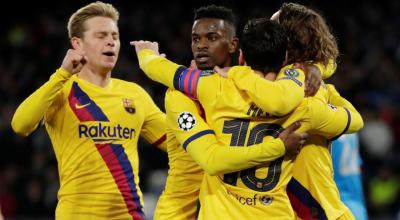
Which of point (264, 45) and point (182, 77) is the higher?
point (264, 45)

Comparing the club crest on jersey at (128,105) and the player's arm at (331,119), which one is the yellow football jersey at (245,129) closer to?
the player's arm at (331,119)

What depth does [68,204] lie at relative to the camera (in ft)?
17.2

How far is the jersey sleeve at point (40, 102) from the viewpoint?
4902 millimetres

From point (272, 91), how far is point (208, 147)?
1.59 ft

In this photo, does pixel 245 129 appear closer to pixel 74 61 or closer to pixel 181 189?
pixel 181 189

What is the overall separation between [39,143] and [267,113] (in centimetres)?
815

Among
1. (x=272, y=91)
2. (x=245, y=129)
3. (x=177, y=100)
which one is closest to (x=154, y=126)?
(x=177, y=100)

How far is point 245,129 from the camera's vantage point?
14.1 ft

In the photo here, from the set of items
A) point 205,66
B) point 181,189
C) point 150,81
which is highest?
point 205,66

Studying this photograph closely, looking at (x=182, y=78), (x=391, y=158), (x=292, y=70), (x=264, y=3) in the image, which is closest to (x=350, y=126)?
(x=292, y=70)

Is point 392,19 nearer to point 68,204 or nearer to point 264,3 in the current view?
point 264,3

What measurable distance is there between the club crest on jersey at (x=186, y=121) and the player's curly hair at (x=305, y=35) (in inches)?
28.2

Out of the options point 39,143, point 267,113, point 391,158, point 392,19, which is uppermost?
point 267,113

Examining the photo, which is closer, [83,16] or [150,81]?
[83,16]
